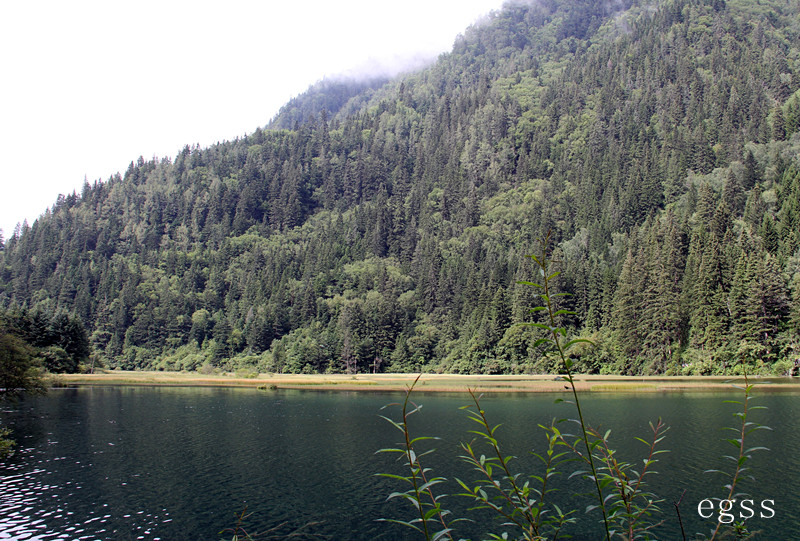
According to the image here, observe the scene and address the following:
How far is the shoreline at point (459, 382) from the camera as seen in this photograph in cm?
7812

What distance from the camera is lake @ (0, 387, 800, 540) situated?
90.2ft

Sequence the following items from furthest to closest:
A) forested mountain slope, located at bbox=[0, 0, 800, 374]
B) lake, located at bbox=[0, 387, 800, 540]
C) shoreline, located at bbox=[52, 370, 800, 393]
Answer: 1. forested mountain slope, located at bbox=[0, 0, 800, 374]
2. shoreline, located at bbox=[52, 370, 800, 393]
3. lake, located at bbox=[0, 387, 800, 540]

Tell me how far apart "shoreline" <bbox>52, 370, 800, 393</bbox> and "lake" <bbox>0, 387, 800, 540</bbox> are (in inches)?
381

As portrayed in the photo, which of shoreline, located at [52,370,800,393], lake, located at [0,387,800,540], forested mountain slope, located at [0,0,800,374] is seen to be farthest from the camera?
forested mountain slope, located at [0,0,800,374]

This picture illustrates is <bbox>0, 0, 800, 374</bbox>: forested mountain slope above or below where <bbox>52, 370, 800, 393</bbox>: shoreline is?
above

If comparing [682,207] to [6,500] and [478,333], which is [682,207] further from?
[6,500]

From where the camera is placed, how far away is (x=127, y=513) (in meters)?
29.2

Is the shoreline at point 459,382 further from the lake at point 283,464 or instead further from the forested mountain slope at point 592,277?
the lake at point 283,464

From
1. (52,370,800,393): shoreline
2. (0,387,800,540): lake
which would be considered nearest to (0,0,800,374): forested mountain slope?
(52,370,800,393): shoreline

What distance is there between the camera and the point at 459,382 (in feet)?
332

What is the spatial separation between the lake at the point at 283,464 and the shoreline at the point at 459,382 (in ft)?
31.8

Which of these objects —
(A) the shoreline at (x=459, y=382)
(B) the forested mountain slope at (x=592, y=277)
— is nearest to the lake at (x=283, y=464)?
(A) the shoreline at (x=459, y=382)

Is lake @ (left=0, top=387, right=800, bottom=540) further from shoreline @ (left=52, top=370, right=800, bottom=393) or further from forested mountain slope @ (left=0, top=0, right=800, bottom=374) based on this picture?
forested mountain slope @ (left=0, top=0, right=800, bottom=374)

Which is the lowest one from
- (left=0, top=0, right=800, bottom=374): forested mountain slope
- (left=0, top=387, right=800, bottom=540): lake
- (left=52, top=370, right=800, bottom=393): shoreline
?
(left=52, top=370, right=800, bottom=393): shoreline
